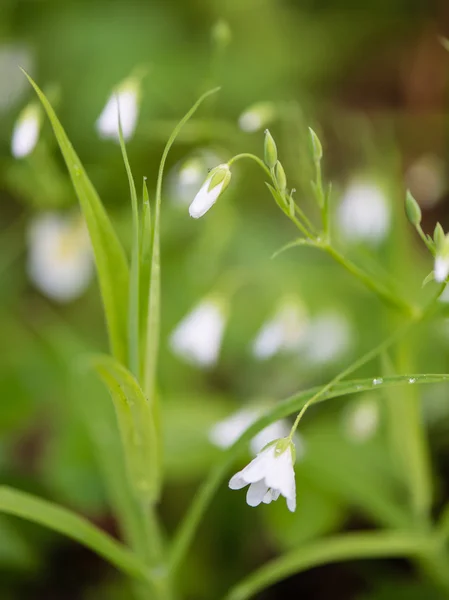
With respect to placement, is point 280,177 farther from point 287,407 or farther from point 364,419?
point 364,419

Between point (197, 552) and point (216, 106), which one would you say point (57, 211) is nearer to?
point (216, 106)

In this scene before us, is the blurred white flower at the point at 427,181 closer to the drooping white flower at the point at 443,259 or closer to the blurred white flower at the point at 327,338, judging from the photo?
the blurred white flower at the point at 327,338

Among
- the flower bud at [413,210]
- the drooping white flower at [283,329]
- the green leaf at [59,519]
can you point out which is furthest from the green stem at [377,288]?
the green leaf at [59,519]

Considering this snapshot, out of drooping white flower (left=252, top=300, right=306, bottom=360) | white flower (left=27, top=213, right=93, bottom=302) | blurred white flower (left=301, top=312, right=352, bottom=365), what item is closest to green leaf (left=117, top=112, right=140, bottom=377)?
drooping white flower (left=252, top=300, right=306, bottom=360)

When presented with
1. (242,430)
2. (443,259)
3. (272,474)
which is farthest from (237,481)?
(242,430)

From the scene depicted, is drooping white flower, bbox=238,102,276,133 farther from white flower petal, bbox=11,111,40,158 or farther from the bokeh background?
white flower petal, bbox=11,111,40,158
